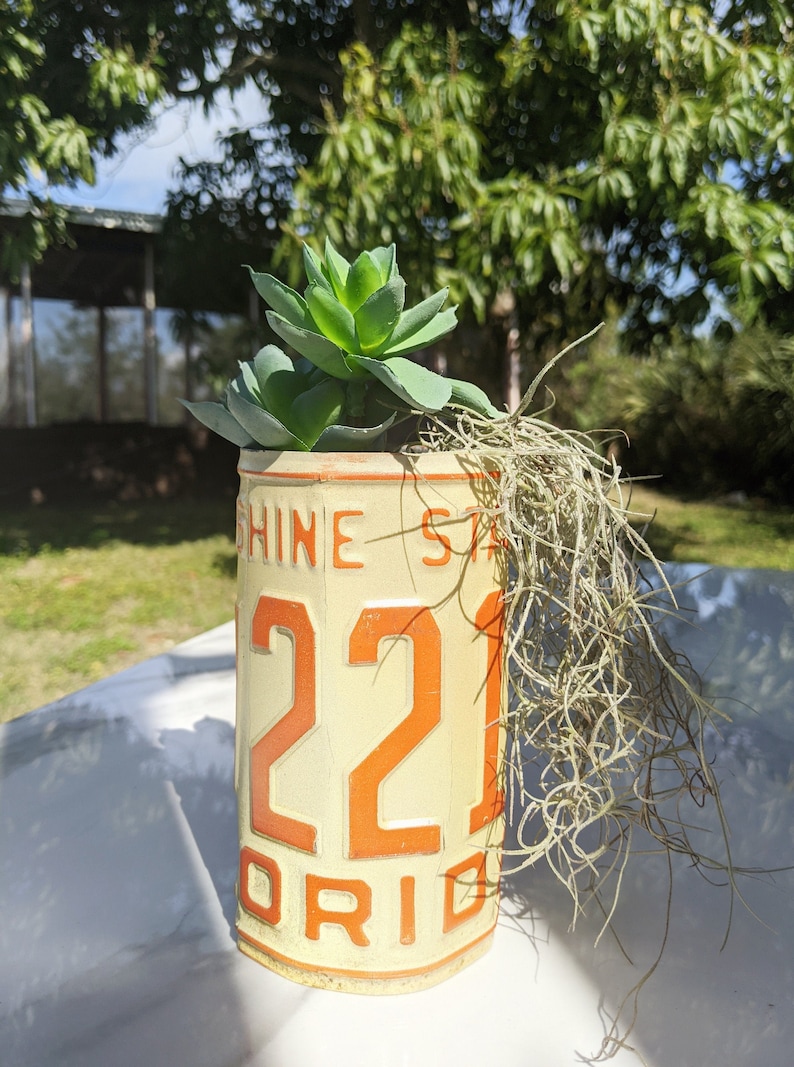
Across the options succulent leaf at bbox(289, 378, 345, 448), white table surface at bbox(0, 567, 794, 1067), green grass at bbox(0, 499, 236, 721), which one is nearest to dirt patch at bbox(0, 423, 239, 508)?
green grass at bbox(0, 499, 236, 721)

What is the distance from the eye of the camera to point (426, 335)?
96cm

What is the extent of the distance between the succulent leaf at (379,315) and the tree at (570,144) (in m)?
2.22

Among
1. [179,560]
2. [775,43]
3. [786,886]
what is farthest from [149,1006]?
[179,560]

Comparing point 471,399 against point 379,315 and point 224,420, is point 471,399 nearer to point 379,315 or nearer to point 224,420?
point 379,315

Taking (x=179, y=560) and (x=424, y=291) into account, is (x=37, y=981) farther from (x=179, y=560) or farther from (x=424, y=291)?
(x=179, y=560)

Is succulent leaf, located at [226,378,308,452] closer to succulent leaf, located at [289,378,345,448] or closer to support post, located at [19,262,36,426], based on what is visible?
succulent leaf, located at [289,378,345,448]

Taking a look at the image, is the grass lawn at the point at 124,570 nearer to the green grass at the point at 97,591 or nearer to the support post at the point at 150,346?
the green grass at the point at 97,591

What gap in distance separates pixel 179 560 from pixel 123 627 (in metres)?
1.29

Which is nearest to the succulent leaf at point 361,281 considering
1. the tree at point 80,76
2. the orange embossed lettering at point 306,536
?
the orange embossed lettering at point 306,536

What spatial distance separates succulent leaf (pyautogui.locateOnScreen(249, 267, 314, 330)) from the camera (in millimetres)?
904

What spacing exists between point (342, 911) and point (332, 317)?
0.68m

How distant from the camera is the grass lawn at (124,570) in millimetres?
3299

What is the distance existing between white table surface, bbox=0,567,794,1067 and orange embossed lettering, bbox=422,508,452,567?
293 mm

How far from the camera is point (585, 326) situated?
4.60 metres
